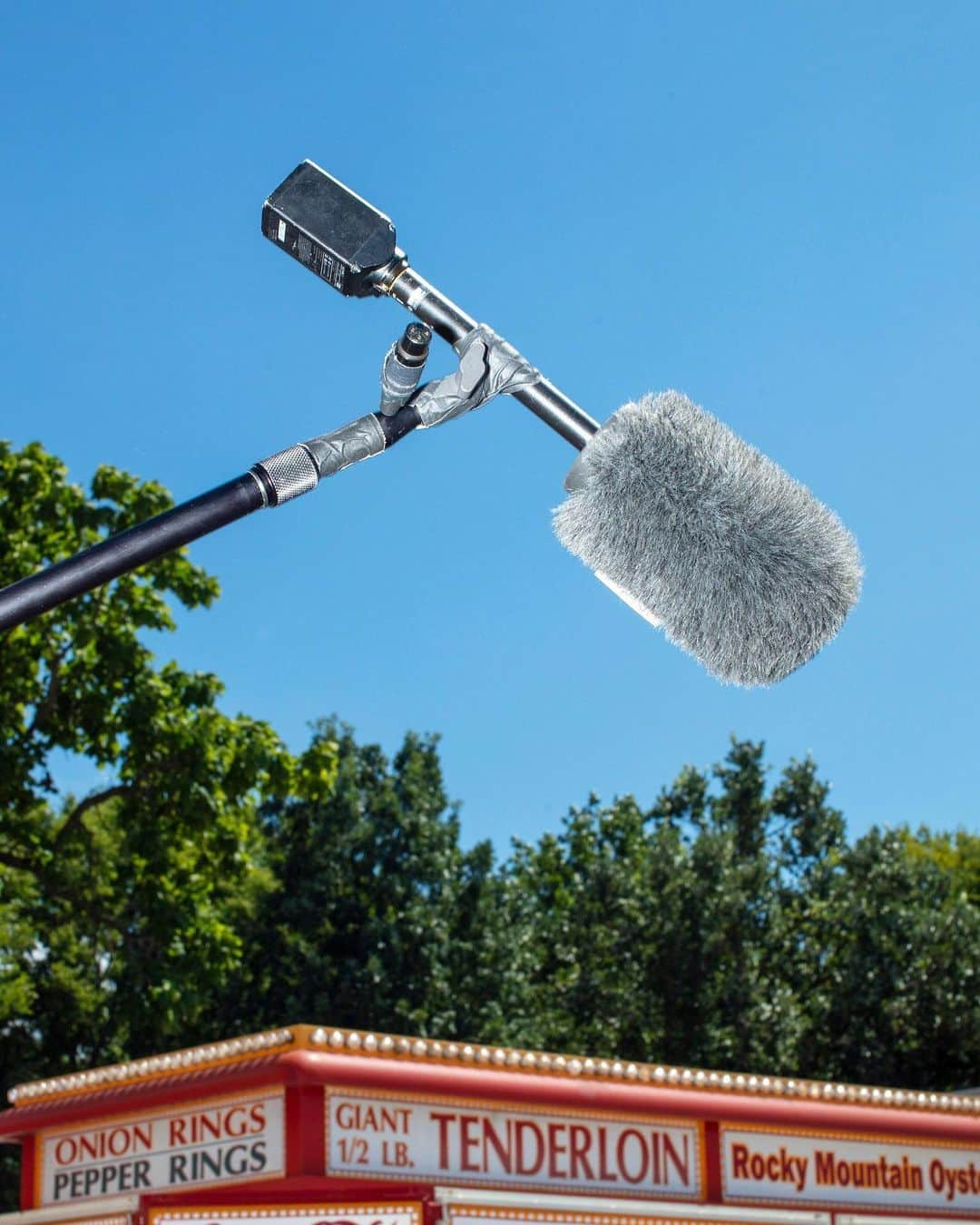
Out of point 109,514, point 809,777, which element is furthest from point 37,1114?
point 809,777

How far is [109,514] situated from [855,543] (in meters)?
18.3

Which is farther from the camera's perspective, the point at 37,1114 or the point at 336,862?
the point at 336,862

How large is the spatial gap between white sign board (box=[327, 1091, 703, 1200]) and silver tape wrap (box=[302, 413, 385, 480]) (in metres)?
5.65

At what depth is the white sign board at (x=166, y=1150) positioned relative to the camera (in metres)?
7.98

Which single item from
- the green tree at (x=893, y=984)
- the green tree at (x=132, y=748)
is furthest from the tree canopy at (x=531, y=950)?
the green tree at (x=132, y=748)

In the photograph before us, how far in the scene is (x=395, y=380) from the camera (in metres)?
2.95

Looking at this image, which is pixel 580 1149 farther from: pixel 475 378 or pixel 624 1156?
pixel 475 378

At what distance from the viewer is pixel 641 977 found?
111 feet

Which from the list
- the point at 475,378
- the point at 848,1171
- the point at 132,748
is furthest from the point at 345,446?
the point at 132,748

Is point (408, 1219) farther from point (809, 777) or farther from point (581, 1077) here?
point (809, 777)

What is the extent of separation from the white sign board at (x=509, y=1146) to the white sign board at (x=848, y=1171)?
0.44 m

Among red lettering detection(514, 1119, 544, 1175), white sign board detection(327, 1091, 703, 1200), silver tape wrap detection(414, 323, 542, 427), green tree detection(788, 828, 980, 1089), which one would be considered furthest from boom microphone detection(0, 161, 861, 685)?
green tree detection(788, 828, 980, 1089)

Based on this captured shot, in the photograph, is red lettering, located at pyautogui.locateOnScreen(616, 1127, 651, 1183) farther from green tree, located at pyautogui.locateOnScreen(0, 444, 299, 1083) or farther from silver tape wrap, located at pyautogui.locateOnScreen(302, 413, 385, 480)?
green tree, located at pyautogui.locateOnScreen(0, 444, 299, 1083)

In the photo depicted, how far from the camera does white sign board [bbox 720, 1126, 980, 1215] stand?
9.42 meters
